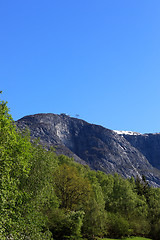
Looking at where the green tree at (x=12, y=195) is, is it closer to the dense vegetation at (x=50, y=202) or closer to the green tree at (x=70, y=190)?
the dense vegetation at (x=50, y=202)

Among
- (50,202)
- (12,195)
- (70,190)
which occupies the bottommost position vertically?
(50,202)

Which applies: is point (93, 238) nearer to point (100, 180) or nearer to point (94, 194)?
point (94, 194)

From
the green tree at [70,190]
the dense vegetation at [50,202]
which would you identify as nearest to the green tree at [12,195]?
the dense vegetation at [50,202]

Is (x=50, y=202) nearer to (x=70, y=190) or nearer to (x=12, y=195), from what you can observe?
(x=70, y=190)

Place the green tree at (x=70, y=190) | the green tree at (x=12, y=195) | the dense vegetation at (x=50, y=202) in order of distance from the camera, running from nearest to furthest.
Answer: the green tree at (x=12, y=195) → the dense vegetation at (x=50, y=202) → the green tree at (x=70, y=190)

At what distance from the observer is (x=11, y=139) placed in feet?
79.4

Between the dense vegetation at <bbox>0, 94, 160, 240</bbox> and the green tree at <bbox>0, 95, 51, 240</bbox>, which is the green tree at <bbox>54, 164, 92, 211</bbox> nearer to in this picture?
the dense vegetation at <bbox>0, 94, 160, 240</bbox>

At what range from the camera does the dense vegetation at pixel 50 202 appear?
834 inches

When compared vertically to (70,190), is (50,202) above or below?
below

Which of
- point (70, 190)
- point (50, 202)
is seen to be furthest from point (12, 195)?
point (70, 190)

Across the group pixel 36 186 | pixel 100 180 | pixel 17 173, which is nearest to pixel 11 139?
pixel 17 173

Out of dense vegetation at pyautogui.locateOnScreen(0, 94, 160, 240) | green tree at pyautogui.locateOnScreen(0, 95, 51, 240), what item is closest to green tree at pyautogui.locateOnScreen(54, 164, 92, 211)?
dense vegetation at pyautogui.locateOnScreen(0, 94, 160, 240)

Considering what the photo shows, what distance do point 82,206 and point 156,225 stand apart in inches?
1229

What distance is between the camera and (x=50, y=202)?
41.8m
